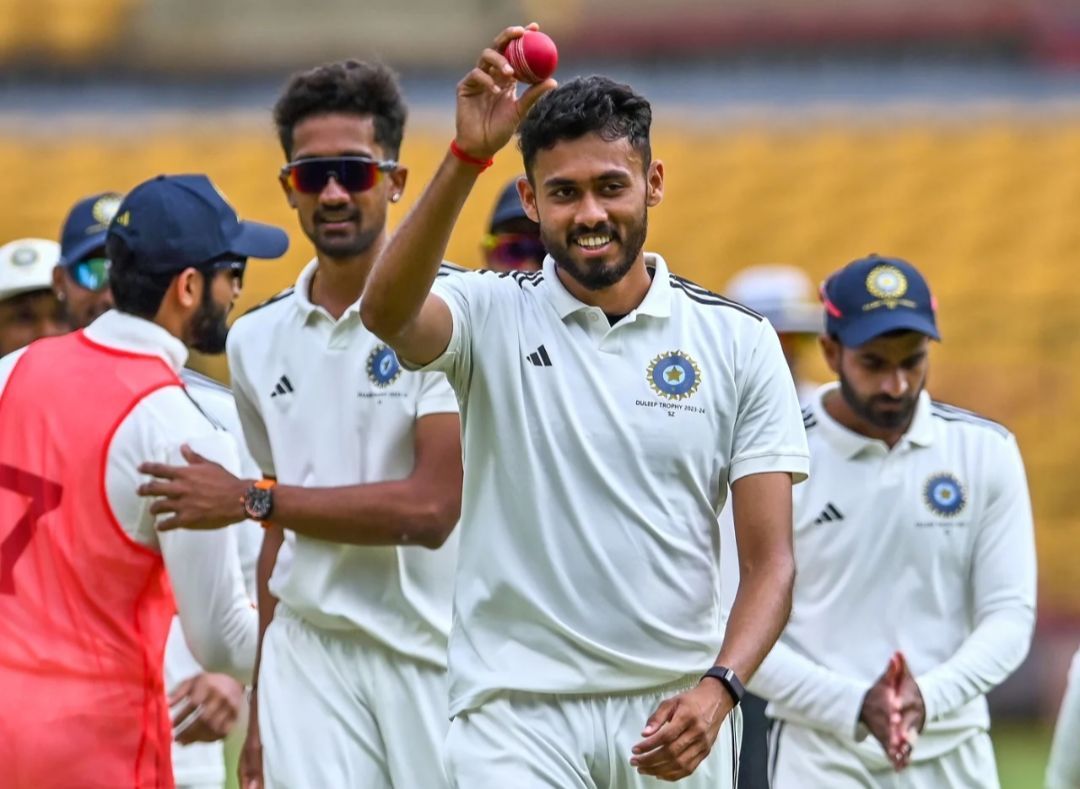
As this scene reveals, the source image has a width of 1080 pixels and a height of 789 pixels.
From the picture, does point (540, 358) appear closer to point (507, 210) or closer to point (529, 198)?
point (529, 198)

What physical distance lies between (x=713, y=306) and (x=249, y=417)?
173 cm

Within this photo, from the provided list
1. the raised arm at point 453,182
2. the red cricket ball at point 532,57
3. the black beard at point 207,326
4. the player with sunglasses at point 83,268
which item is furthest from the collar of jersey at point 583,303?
the player with sunglasses at point 83,268

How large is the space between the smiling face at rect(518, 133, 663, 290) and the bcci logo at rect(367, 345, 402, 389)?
115 cm

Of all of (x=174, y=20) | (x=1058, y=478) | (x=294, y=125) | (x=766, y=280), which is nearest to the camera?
(x=294, y=125)

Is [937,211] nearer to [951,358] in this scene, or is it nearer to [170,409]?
[951,358]

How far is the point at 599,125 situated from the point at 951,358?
426 inches

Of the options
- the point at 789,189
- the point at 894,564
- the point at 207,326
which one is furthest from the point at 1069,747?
the point at 789,189

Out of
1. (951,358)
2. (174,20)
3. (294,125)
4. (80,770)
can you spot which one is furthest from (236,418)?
(174,20)

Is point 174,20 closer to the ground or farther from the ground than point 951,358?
farther from the ground

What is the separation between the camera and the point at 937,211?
18.4 m

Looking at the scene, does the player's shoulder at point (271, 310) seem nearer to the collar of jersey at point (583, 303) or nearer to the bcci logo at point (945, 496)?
the collar of jersey at point (583, 303)

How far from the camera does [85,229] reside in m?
7.14

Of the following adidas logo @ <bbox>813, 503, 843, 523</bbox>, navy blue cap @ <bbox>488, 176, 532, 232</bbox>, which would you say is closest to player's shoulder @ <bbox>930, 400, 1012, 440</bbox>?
adidas logo @ <bbox>813, 503, 843, 523</bbox>

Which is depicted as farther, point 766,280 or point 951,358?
point 951,358
